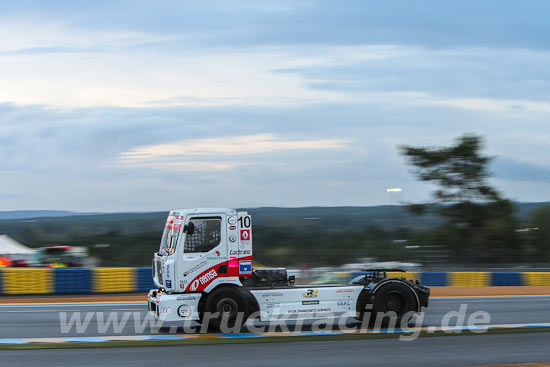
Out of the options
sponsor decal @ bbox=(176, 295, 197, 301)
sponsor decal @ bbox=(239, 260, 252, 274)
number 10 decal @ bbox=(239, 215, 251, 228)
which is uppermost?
number 10 decal @ bbox=(239, 215, 251, 228)

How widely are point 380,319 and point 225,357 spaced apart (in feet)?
12.4

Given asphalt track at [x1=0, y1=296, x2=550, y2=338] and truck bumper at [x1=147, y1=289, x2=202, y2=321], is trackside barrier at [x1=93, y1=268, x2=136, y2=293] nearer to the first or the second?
asphalt track at [x1=0, y1=296, x2=550, y2=338]

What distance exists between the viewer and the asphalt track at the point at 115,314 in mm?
11891

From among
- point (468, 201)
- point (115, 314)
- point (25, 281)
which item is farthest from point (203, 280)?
point (468, 201)

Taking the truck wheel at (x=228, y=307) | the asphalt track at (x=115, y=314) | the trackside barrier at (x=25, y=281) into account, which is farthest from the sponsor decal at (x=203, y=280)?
the trackside barrier at (x=25, y=281)

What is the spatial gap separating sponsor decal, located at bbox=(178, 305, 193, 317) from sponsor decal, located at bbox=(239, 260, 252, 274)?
1.13m

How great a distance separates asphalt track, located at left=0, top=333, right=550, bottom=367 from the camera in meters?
9.03

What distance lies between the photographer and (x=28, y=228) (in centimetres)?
3997

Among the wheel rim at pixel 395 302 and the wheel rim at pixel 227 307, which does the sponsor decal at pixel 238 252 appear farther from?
the wheel rim at pixel 395 302

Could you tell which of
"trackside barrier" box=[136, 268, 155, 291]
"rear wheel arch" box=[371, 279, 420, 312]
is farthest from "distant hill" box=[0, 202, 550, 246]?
"rear wheel arch" box=[371, 279, 420, 312]

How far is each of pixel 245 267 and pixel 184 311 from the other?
1.33 metres

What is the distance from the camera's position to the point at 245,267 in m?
11.6

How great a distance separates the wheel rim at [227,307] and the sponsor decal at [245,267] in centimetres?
55

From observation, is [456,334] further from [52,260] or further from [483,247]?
[483,247]
